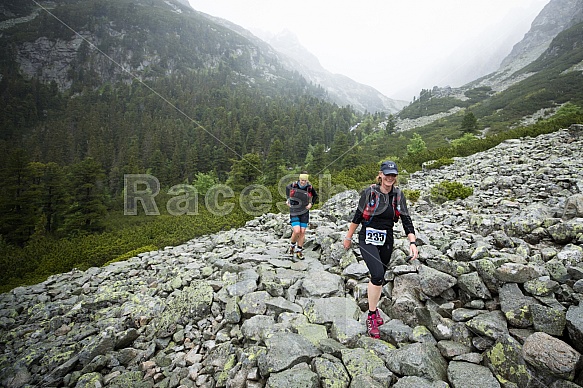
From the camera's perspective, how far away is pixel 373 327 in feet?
12.2

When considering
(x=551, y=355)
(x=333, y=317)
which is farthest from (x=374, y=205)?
(x=551, y=355)

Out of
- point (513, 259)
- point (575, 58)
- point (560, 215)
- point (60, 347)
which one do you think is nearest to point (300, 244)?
point (513, 259)

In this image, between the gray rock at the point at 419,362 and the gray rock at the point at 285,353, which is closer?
the gray rock at the point at 419,362

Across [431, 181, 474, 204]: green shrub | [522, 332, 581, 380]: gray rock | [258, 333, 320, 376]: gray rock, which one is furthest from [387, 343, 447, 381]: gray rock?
[431, 181, 474, 204]: green shrub

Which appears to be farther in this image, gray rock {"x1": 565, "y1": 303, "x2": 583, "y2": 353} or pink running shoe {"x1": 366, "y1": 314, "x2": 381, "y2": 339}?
pink running shoe {"x1": 366, "y1": 314, "x2": 381, "y2": 339}

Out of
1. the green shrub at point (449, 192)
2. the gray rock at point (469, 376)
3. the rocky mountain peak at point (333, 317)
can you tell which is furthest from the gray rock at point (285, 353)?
the green shrub at point (449, 192)

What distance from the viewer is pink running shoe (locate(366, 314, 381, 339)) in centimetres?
366

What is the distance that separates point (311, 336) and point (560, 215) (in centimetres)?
630

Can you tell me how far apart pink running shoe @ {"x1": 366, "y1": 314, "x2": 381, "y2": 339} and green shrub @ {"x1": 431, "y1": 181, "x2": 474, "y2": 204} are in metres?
8.24

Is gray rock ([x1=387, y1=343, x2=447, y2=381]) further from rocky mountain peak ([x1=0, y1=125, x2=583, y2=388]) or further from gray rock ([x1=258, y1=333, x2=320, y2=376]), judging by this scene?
gray rock ([x1=258, y1=333, x2=320, y2=376])

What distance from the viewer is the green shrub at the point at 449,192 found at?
999 centimetres

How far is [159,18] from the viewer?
536 feet

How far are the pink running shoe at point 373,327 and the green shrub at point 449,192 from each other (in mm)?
8239

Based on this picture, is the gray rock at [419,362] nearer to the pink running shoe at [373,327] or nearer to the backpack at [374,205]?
the pink running shoe at [373,327]
